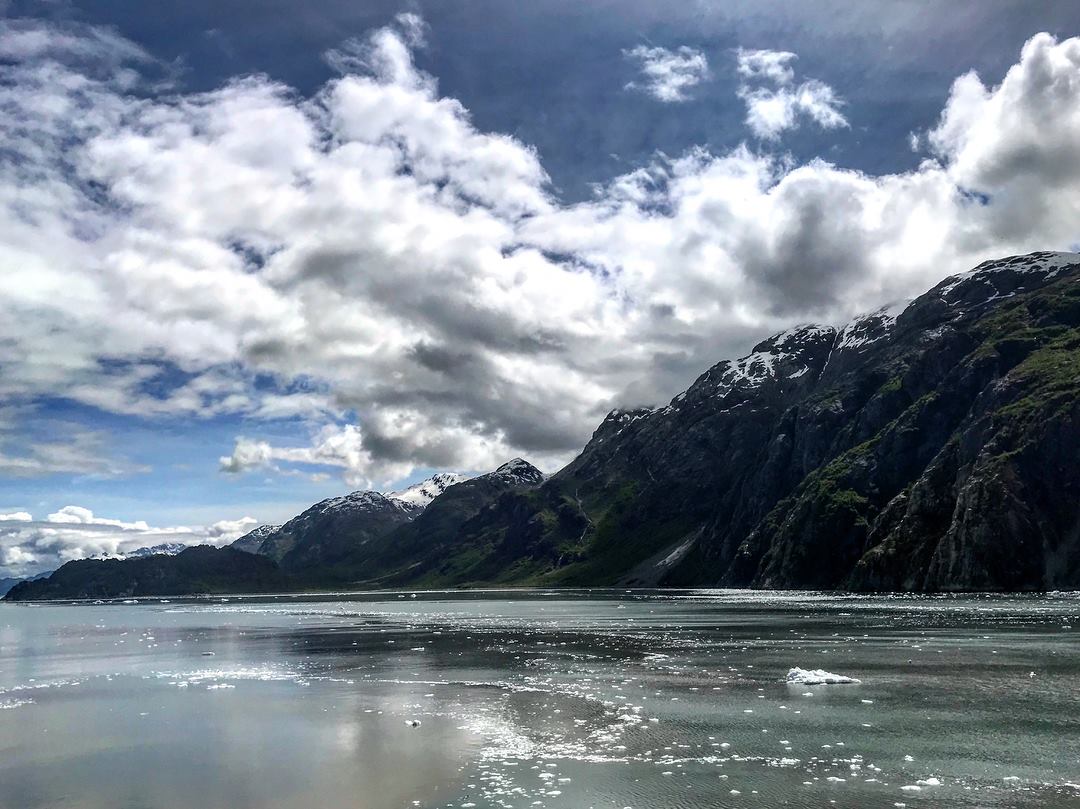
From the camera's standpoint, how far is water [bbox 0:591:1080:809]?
95.5 feet

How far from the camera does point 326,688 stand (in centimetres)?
5719

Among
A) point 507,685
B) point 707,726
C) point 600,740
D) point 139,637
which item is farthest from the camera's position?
point 139,637

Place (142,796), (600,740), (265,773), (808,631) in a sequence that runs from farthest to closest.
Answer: (808,631), (600,740), (265,773), (142,796)

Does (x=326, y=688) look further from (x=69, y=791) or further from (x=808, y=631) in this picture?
(x=808, y=631)

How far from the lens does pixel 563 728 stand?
131 feet

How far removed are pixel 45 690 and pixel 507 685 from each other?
36306mm

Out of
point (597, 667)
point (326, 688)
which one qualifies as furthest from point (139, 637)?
point (597, 667)

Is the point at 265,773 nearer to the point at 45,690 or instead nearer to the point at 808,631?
the point at 45,690

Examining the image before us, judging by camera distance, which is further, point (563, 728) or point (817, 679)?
point (817, 679)

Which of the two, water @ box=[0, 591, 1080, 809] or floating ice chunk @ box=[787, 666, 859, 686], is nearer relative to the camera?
water @ box=[0, 591, 1080, 809]

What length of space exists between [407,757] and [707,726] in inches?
588

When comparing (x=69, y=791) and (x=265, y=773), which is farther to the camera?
(x=265, y=773)

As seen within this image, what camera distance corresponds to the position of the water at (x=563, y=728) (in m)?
29.1

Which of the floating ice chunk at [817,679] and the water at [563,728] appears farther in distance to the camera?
the floating ice chunk at [817,679]
